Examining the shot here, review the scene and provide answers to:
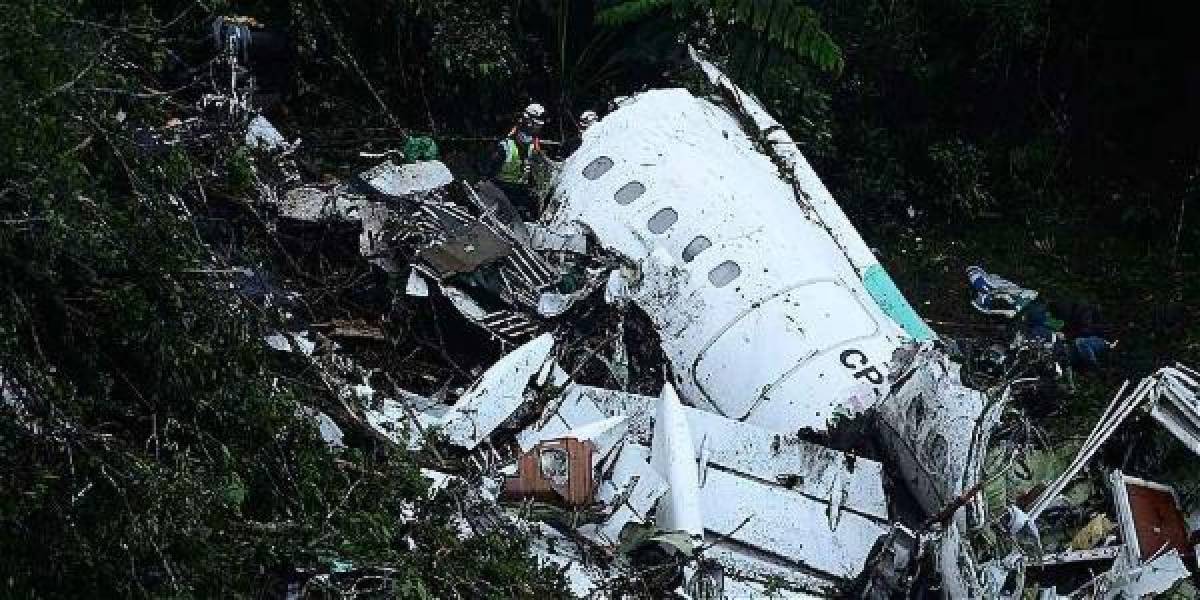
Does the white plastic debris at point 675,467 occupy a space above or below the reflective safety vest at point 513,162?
below

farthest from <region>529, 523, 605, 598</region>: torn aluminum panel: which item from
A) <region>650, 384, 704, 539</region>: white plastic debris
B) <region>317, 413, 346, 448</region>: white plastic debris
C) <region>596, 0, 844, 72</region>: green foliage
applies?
<region>596, 0, 844, 72</region>: green foliage

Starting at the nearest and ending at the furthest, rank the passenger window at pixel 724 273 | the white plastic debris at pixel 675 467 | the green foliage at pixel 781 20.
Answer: the white plastic debris at pixel 675 467 < the passenger window at pixel 724 273 < the green foliage at pixel 781 20

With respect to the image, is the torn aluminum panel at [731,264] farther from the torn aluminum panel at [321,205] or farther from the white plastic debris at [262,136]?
the white plastic debris at [262,136]

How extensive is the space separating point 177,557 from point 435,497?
5.00ft

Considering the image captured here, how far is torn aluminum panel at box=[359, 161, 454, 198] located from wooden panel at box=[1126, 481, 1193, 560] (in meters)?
4.93

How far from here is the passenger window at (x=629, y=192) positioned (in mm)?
10062

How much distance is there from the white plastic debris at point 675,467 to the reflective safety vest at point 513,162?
3409 mm

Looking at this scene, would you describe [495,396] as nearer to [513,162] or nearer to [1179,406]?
[513,162]

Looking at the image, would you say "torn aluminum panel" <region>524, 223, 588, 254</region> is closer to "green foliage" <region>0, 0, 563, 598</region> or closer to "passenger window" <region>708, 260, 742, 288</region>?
"passenger window" <region>708, 260, 742, 288</region>

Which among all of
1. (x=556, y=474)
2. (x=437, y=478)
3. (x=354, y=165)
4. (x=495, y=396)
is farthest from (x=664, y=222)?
(x=354, y=165)

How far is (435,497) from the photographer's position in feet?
24.3

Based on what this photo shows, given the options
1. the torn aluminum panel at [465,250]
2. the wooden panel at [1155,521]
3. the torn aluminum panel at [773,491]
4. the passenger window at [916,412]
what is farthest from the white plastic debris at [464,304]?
the wooden panel at [1155,521]

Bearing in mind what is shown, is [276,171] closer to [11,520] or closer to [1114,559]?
[11,520]

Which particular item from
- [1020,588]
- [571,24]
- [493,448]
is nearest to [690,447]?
[493,448]
